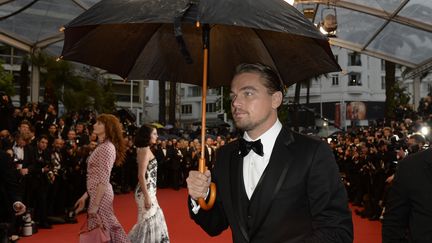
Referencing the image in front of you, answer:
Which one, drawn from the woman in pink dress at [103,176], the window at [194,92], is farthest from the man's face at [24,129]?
the window at [194,92]

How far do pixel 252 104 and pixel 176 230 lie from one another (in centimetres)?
777

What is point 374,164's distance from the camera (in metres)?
12.4

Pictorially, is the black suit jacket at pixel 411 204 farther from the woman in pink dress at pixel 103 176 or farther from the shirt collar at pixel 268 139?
the woman in pink dress at pixel 103 176

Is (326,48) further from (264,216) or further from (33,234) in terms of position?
(33,234)

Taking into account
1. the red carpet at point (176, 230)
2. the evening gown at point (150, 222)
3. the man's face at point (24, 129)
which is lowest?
the red carpet at point (176, 230)

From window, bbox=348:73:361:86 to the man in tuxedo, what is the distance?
63.7 m

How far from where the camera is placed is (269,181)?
8.29 ft

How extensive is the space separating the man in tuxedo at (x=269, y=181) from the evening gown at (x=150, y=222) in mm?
3799

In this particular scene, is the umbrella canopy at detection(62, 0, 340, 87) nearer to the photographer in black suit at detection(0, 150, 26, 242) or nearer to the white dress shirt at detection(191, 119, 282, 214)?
the white dress shirt at detection(191, 119, 282, 214)

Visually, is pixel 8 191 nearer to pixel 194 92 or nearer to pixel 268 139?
pixel 268 139

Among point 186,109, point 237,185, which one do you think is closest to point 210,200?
point 237,185

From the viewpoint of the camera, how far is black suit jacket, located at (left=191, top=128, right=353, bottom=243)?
97.5 inches

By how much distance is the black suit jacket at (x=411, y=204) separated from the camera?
304 centimetres

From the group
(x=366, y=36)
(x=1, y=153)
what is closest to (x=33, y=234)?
(x=1, y=153)
